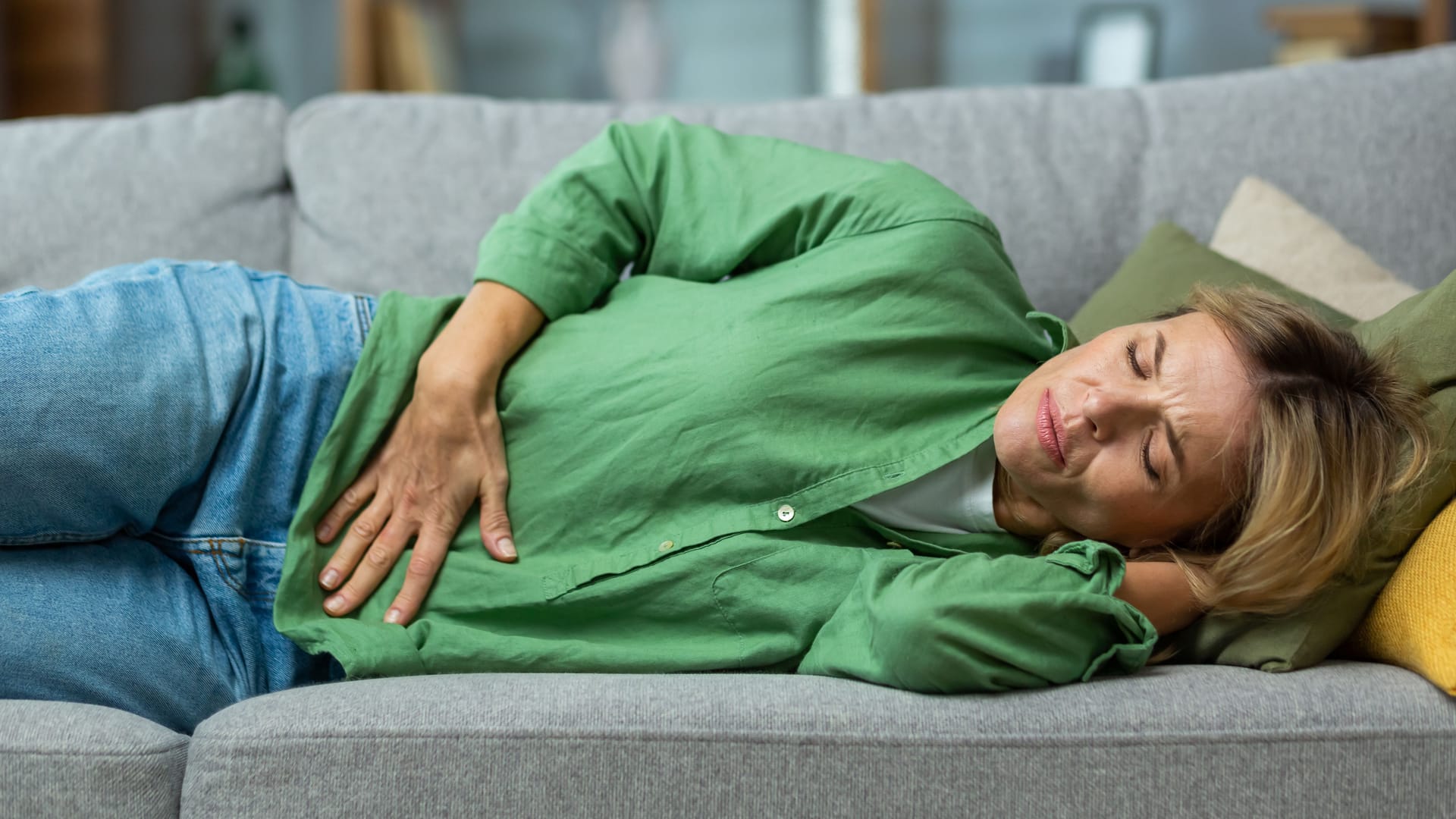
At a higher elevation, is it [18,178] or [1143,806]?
[18,178]

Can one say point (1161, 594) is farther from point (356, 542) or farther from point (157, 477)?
point (157, 477)

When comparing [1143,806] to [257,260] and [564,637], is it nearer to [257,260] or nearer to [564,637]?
[564,637]

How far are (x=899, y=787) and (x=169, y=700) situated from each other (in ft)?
2.33

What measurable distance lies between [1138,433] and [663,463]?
0.47 m

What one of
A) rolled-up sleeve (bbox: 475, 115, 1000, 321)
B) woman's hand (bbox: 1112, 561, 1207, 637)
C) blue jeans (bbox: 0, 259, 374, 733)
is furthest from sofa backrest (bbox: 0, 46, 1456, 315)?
woman's hand (bbox: 1112, 561, 1207, 637)

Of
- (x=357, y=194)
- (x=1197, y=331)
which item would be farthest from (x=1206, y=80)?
(x=357, y=194)

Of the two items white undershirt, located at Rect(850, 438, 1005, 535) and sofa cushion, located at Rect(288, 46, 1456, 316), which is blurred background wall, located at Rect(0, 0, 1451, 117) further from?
white undershirt, located at Rect(850, 438, 1005, 535)

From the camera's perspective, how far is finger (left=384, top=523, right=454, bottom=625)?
123cm

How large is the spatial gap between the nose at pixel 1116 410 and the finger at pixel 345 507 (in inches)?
29.7

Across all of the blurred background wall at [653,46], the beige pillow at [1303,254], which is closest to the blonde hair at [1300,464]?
the beige pillow at [1303,254]

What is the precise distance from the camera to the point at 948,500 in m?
1.28

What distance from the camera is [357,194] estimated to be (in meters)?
1.72

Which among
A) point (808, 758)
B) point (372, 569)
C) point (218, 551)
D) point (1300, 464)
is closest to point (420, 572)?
point (372, 569)

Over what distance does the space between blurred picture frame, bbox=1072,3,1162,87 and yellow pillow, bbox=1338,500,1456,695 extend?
2.41 m
